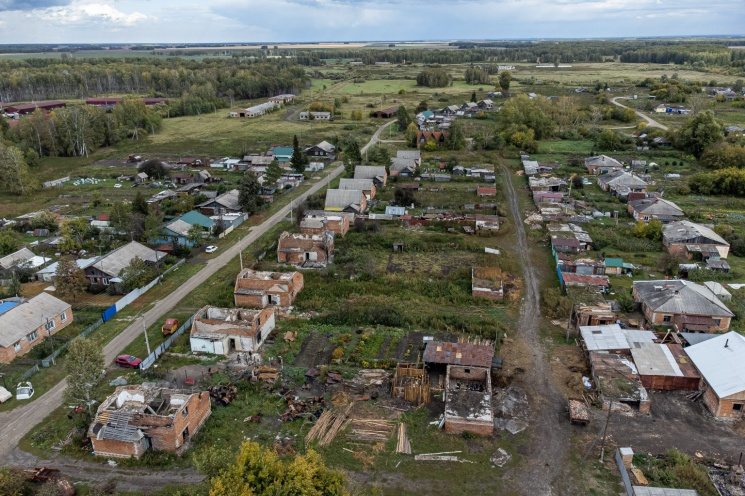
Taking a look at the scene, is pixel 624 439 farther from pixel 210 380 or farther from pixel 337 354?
pixel 210 380

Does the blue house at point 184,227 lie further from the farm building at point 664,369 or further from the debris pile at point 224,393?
the farm building at point 664,369

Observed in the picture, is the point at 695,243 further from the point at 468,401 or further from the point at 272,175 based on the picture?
the point at 272,175

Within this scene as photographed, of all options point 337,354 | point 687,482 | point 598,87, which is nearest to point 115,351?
point 337,354

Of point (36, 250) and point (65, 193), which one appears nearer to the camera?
point (36, 250)

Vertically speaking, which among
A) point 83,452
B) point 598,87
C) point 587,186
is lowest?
point 83,452

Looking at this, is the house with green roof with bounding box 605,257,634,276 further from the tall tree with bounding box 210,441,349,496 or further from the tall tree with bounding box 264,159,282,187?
the tall tree with bounding box 264,159,282,187

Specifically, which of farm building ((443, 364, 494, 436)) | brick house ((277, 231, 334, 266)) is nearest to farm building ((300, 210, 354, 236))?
brick house ((277, 231, 334, 266))

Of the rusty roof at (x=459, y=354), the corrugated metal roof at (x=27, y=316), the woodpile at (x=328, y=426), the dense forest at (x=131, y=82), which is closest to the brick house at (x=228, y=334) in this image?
the woodpile at (x=328, y=426)

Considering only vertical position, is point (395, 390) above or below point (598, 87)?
below
